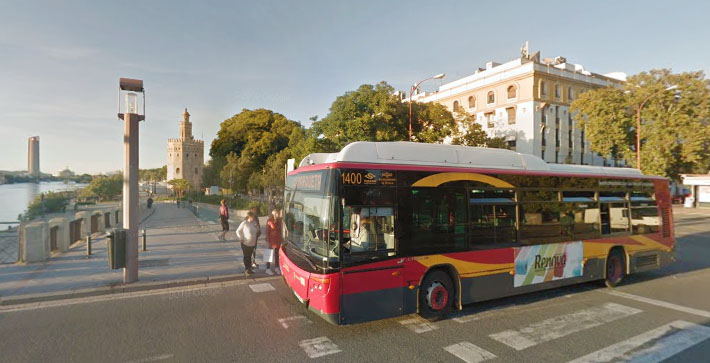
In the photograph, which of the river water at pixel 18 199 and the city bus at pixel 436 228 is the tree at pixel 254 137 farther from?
the city bus at pixel 436 228

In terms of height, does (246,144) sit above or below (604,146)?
above

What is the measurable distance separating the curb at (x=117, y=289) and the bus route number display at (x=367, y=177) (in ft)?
15.6

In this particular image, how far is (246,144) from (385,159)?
154 feet

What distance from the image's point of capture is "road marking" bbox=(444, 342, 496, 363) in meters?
4.50

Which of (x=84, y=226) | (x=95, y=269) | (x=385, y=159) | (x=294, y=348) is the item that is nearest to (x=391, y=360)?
(x=294, y=348)

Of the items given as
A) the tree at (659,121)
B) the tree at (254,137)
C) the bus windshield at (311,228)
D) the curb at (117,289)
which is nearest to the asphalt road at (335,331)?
the curb at (117,289)

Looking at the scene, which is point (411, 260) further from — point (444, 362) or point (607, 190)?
point (607, 190)

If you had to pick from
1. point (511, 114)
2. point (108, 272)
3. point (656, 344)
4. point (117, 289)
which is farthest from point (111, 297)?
Result: point (511, 114)

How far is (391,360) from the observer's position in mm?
4434

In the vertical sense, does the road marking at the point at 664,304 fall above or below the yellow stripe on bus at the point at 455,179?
below

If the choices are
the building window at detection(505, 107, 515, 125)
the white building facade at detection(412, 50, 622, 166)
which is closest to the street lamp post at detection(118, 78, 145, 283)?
the white building facade at detection(412, 50, 622, 166)

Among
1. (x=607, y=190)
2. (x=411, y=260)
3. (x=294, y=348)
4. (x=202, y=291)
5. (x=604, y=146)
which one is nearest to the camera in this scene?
(x=294, y=348)

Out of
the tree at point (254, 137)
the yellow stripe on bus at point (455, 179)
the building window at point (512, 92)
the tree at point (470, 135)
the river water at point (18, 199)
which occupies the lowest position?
the river water at point (18, 199)

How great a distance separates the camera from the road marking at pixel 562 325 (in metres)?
5.10
